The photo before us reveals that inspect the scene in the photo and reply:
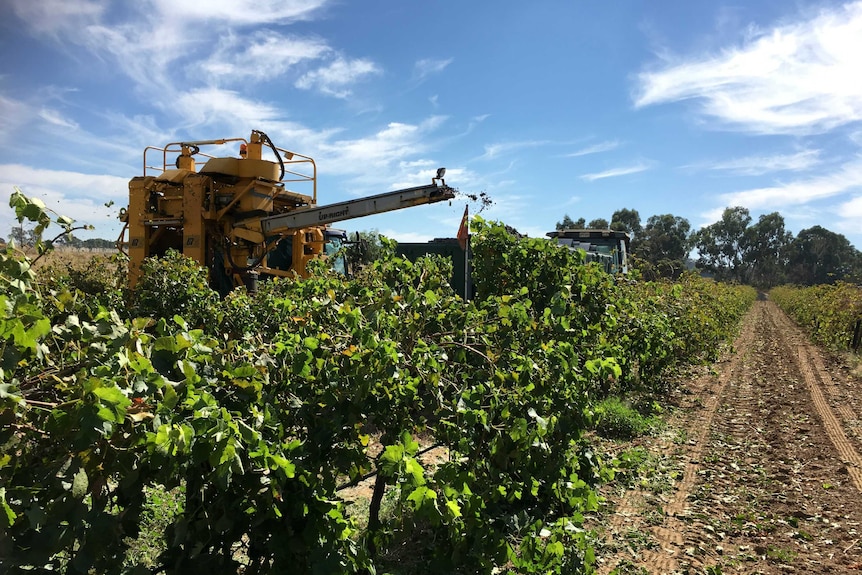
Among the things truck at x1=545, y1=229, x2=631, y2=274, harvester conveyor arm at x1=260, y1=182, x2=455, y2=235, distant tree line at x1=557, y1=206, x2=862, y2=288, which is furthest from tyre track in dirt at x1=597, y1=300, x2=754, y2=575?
distant tree line at x1=557, y1=206, x2=862, y2=288

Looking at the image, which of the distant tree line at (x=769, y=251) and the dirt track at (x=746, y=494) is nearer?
the dirt track at (x=746, y=494)

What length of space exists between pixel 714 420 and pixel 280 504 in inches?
315

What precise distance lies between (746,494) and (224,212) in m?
9.07

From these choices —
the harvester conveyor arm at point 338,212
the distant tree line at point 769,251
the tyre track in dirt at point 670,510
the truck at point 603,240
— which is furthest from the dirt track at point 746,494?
the distant tree line at point 769,251

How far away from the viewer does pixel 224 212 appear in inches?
403

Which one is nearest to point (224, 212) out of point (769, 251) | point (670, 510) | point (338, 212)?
point (338, 212)

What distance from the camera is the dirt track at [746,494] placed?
4.26 meters

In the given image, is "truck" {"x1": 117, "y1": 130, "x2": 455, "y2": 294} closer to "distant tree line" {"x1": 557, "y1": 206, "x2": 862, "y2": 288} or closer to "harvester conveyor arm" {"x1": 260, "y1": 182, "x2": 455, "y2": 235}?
"harvester conveyor arm" {"x1": 260, "y1": 182, "x2": 455, "y2": 235}

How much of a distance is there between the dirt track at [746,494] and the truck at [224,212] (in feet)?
19.8

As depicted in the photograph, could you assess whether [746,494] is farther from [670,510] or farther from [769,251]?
[769,251]

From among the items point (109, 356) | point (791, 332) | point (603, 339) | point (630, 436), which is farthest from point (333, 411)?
point (791, 332)

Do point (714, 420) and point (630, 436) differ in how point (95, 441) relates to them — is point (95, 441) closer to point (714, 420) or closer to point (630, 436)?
point (630, 436)

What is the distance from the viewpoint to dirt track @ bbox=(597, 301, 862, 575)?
4258mm

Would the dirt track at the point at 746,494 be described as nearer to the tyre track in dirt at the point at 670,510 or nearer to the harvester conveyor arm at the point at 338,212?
the tyre track in dirt at the point at 670,510
